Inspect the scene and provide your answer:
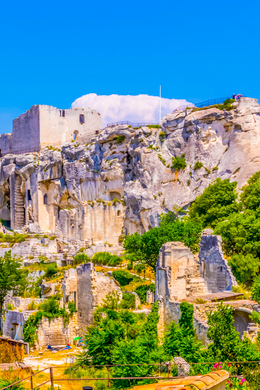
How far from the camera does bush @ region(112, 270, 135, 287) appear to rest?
31.9 meters

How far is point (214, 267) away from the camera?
19234 mm

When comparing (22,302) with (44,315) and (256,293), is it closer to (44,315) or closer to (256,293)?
→ (44,315)

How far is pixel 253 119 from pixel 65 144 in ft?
77.7

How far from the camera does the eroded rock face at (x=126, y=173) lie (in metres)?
46.1

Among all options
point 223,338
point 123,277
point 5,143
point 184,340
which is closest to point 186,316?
point 184,340

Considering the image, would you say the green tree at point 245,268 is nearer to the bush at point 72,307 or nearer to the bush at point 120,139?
the bush at point 72,307

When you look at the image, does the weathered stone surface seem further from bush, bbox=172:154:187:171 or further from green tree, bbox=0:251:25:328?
bush, bbox=172:154:187:171

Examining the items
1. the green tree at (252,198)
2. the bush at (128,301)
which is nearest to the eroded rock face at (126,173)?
the green tree at (252,198)

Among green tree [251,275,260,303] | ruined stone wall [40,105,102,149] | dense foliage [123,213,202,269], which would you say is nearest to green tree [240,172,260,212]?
dense foliage [123,213,202,269]

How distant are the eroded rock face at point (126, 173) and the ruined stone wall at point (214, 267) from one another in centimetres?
2245

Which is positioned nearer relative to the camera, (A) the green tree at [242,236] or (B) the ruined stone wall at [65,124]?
(A) the green tree at [242,236]

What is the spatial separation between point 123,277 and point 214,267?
13.7 meters

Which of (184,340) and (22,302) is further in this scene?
(22,302)

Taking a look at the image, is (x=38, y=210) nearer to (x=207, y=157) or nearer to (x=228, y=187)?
(x=207, y=157)
